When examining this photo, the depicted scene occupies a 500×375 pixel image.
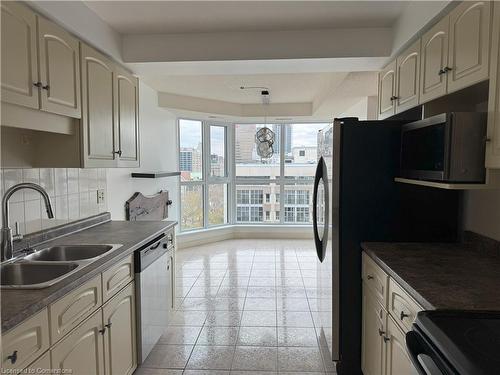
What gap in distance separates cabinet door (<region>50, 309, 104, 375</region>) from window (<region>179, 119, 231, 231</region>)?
4.07m

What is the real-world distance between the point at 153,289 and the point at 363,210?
5.14 feet

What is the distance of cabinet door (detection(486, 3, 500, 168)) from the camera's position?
134cm

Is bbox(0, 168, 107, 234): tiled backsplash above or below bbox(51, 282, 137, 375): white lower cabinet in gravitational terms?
above

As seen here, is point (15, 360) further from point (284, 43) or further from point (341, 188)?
point (284, 43)

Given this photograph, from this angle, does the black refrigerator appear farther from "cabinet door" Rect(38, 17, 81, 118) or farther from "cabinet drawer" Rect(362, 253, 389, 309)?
"cabinet door" Rect(38, 17, 81, 118)

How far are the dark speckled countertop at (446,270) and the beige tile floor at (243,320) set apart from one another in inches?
39.9

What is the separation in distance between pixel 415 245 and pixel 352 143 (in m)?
0.76

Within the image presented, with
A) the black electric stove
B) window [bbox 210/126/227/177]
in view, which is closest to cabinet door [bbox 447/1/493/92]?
the black electric stove

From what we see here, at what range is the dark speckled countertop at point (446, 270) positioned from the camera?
4.23ft

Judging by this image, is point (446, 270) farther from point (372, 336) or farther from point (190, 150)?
point (190, 150)

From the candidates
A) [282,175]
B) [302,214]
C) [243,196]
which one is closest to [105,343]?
[243,196]

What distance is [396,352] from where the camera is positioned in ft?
5.15

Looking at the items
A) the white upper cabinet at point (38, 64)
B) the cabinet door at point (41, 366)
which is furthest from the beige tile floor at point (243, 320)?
the white upper cabinet at point (38, 64)

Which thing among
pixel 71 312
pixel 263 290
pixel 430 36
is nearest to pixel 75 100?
pixel 71 312
